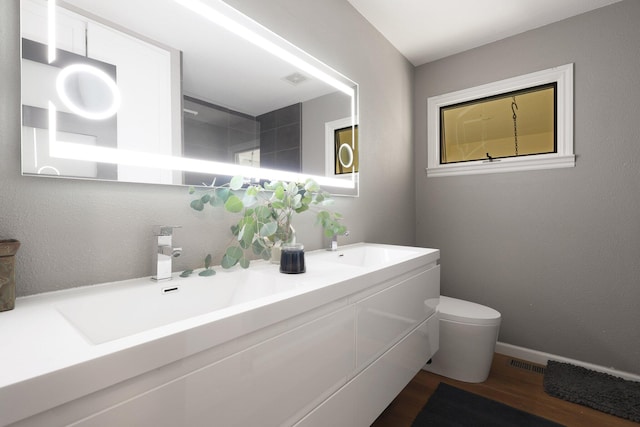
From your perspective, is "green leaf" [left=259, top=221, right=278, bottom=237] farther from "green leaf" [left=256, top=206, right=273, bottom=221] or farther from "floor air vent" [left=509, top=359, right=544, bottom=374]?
"floor air vent" [left=509, top=359, right=544, bottom=374]

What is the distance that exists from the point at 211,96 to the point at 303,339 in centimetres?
96

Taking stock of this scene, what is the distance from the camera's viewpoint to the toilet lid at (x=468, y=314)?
70.6 inches

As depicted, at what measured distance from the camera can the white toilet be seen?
1.80 m

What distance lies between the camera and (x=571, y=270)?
204 cm

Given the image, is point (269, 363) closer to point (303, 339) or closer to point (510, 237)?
point (303, 339)

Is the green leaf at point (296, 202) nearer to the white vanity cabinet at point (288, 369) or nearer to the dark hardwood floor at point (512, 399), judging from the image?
the white vanity cabinet at point (288, 369)

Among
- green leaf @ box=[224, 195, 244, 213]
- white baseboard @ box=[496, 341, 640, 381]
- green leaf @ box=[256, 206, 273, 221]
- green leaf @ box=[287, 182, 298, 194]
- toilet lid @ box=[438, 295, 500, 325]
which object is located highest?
green leaf @ box=[287, 182, 298, 194]

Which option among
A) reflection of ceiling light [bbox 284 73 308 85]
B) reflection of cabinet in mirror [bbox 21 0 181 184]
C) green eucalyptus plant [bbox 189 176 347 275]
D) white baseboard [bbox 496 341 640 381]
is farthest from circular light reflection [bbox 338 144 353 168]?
white baseboard [bbox 496 341 640 381]

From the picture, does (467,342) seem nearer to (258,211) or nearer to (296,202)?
(296,202)

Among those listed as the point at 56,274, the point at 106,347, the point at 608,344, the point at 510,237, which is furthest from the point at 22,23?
the point at 608,344

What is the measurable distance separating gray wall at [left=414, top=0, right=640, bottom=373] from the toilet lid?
1.65ft

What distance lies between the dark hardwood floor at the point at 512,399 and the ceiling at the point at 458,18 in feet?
7.95

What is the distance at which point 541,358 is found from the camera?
83.7 inches

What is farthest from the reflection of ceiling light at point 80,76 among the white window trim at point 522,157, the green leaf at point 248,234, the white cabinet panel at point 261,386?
the white window trim at point 522,157
